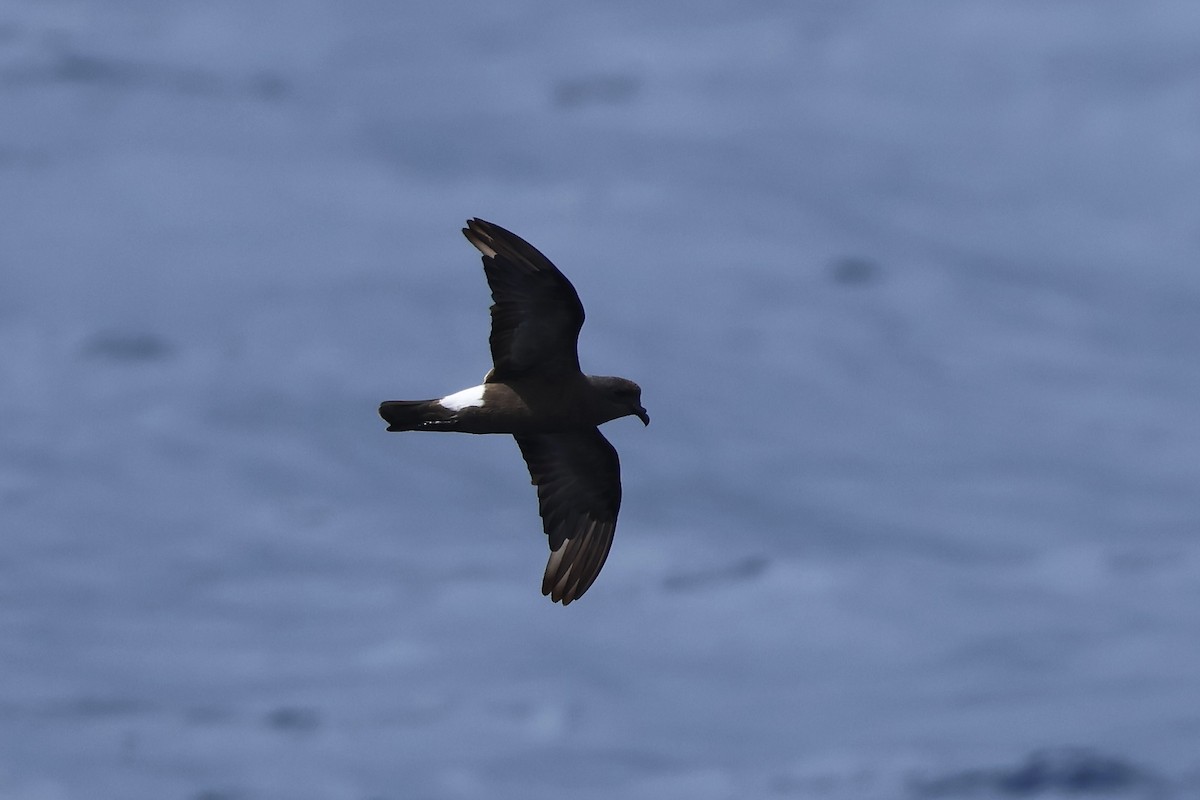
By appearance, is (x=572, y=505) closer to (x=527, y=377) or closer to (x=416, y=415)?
(x=527, y=377)

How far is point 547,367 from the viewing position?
15883mm

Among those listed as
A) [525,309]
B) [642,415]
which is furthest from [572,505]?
[525,309]

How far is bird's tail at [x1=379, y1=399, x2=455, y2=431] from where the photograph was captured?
15547 mm

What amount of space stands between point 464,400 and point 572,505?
94.3 inches

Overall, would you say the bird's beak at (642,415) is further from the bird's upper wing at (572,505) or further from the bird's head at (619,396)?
the bird's upper wing at (572,505)

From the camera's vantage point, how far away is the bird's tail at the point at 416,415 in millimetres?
15547

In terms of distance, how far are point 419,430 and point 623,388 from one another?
196 centimetres

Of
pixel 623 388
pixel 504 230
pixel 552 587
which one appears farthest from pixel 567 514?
pixel 504 230

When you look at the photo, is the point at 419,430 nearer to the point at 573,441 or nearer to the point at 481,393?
the point at 481,393

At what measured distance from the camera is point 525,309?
51.0 ft

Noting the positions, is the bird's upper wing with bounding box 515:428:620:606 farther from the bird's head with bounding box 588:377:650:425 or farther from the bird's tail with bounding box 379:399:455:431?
the bird's tail with bounding box 379:399:455:431

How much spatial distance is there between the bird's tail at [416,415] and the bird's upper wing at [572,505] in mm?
2080

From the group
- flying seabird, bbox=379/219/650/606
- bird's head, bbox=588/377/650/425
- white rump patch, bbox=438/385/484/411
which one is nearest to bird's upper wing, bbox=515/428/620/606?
flying seabird, bbox=379/219/650/606

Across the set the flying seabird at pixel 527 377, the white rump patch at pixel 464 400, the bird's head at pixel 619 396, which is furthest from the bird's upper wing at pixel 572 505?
the white rump patch at pixel 464 400
